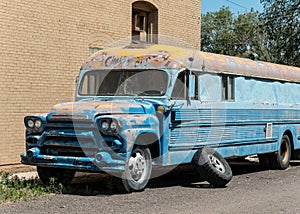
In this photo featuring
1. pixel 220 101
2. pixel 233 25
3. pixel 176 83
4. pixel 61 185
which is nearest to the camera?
pixel 61 185

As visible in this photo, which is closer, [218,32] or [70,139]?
[70,139]

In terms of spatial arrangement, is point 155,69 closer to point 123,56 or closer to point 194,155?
point 123,56

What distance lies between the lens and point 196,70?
11.3 metres

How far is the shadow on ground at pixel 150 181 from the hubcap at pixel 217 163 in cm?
41

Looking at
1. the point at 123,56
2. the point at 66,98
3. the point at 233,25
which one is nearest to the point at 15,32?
the point at 66,98

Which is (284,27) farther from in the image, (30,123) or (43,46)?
(30,123)

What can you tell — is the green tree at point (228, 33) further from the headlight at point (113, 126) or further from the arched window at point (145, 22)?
the headlight at point (113, 126)

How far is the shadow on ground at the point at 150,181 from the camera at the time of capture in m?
9.98

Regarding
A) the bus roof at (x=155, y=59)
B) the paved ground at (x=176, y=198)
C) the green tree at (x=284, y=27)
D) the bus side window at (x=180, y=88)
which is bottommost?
the paved ground at (x=176, y=198)

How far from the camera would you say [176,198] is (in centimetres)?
953

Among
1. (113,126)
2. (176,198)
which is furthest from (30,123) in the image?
(176,198)

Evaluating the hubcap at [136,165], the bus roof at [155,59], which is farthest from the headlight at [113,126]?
the bus roof at [155,59]

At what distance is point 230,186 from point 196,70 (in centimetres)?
242

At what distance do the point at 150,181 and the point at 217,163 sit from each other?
1476 mm
